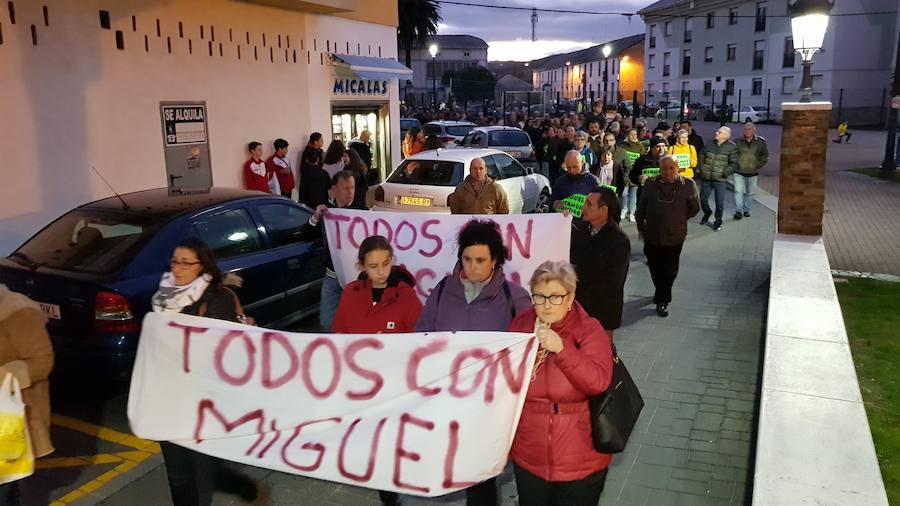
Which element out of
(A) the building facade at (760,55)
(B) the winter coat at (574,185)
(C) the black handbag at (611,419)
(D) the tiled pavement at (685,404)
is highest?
(A) the building facade at (760,55)

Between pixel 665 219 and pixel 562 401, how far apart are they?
5.27 metres

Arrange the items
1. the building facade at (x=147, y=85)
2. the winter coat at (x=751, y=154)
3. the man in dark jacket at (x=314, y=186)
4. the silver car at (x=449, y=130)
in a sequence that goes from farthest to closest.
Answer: the silver car at (x=449, y=130)
the winter coat at (x=751, y=154)
the man in dark jacket at (x=314, y=186)
the building facade at (x=147, y=85)

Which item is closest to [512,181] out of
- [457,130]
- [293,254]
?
[293,254]

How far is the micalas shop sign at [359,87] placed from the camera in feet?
51.7

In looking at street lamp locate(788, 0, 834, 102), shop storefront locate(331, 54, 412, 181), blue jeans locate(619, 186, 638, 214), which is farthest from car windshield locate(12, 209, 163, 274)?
shop storefront locate(331, 54, 412, 181)

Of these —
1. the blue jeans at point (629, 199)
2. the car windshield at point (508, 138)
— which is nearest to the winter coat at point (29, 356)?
the blue jeans at point (629, 199)

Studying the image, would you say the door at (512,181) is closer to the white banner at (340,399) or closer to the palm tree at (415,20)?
the white banner at (340,399)

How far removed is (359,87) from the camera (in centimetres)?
1645

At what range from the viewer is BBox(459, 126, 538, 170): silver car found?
2266cm

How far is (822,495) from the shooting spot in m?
3.88

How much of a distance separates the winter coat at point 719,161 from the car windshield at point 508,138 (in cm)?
1026

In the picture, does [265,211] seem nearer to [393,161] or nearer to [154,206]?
[154,206]

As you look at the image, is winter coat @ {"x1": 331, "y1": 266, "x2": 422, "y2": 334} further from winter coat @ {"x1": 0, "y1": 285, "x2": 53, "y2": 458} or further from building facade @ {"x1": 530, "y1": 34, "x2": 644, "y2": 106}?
building facade @ {"x1": 530, "y1": 34, "x2": 644, "y2": 106}

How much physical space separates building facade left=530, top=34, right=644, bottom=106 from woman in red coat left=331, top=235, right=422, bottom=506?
212ft
